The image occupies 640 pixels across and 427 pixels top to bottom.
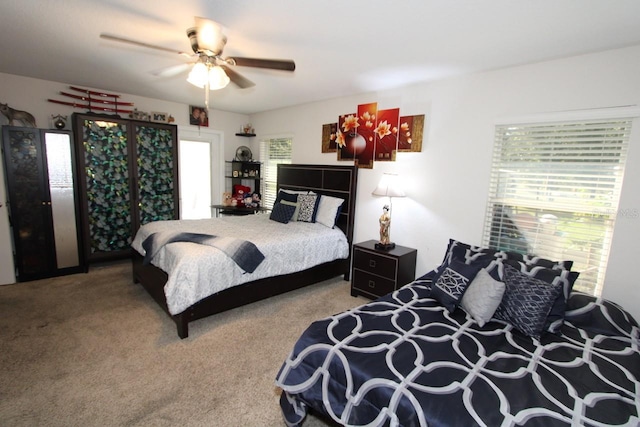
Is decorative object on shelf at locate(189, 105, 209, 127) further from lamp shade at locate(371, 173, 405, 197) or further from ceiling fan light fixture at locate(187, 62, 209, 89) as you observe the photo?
lamp shade at locate(371, 173, 405, 197)

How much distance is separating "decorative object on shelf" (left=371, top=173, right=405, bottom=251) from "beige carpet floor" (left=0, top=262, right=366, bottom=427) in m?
0.70

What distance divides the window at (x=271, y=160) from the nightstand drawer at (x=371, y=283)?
230 centimetres

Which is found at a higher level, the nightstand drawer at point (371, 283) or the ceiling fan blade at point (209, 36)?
the ceiling fan blade at point (209, 36)

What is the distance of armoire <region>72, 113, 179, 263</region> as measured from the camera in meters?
3.91

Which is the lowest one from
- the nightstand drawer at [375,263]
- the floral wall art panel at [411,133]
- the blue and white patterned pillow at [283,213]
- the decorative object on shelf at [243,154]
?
the nightstand drawer at [375,263]

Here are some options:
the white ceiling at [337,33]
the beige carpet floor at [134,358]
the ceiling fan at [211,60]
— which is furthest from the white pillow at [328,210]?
the ceiling fan at [211,60]

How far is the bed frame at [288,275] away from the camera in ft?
9.01

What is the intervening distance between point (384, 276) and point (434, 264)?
563 mm

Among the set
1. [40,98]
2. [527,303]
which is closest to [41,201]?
[40,98]

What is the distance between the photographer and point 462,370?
4.85 ft

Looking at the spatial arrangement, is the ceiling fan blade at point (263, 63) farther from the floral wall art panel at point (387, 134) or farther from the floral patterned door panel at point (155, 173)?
the floral patterned door panel at point (155, 173)

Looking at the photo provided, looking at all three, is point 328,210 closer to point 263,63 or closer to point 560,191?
point 263,63

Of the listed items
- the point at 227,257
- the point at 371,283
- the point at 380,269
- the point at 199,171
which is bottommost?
the point at 371,283

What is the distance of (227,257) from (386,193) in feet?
5.87
